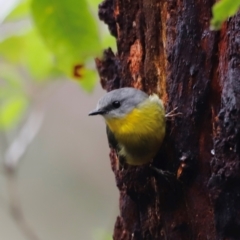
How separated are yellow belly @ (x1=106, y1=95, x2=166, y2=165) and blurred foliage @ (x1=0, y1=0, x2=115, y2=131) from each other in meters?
0.17

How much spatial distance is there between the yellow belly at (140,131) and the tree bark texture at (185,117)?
A: 32mm

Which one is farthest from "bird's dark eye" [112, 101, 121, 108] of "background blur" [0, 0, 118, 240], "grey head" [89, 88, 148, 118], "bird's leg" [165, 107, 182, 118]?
"background blur" [0, 0, 118, 240]

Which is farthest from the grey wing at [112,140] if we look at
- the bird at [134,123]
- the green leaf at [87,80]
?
the green leaf at [87,80]

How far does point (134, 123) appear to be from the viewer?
1.50 meters

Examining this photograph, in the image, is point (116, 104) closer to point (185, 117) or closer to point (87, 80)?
point (87, 80)

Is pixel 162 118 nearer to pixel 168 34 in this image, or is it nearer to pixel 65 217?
pixel 168 34

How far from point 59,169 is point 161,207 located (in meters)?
2.73

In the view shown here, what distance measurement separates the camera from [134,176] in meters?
1.39

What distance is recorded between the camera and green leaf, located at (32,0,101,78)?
40.8 inches

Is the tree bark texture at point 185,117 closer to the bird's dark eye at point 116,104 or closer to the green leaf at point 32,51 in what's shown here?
the bird's dark eye at point 116,104

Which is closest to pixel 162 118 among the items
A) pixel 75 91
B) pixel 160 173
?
pixel 160 173

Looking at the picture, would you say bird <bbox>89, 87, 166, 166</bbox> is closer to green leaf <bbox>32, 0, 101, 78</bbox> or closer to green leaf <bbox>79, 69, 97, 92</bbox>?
green leaf <bbox>79, 69, 97, 92</bbox>

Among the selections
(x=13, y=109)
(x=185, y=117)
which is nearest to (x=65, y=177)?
(x=13, y=109)

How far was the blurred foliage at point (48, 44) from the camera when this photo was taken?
3.58 ft
